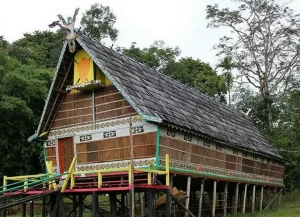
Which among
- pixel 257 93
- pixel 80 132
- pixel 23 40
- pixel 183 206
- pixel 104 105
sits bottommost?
pixel 183 206

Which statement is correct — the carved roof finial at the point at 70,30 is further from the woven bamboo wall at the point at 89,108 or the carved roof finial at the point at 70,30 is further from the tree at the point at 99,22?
A: the tree at the point at 99,22

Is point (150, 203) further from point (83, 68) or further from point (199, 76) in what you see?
point (199, 76)

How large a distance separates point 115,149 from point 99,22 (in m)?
30.9

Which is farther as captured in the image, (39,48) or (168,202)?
(39,48)

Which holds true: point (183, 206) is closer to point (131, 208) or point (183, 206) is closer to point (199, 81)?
point (131, 208)

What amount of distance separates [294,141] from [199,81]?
16.9 meters

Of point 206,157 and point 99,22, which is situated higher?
point 99,22

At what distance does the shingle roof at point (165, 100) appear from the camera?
14.3 metres

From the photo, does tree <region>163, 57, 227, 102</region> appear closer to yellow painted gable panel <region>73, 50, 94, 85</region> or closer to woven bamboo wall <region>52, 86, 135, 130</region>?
woven bamboo wall <region>52, 86, 135, 130</region>

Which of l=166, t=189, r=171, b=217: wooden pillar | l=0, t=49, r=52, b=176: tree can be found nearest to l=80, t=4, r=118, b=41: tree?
l=0, t=49, r=52, b=176: tree

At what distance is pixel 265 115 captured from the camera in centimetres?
3394

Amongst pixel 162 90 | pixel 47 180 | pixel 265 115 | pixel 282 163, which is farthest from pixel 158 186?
pixel 265 115

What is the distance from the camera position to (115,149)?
1458 cm

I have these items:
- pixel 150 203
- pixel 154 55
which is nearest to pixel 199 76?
pixel 154 55
